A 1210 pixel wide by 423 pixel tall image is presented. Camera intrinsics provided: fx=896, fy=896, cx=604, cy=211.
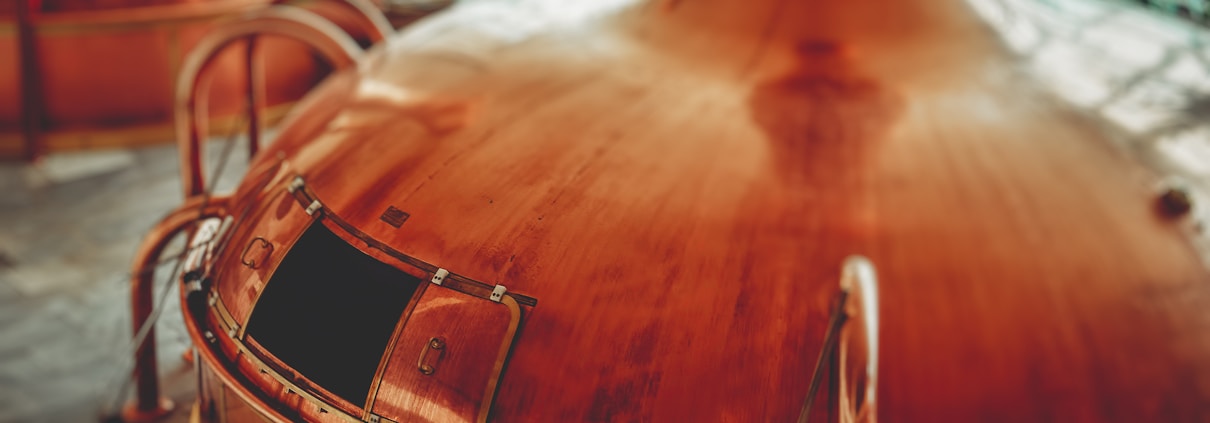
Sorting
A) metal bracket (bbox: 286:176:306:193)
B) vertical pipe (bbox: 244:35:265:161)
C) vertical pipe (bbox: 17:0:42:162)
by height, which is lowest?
metal bracket (bbox: 286:176:306:193)

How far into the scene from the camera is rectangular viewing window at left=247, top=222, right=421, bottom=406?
137 centimetres

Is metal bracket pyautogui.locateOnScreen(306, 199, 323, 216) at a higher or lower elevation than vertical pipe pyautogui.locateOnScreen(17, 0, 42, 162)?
lower

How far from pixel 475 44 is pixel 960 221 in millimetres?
1083

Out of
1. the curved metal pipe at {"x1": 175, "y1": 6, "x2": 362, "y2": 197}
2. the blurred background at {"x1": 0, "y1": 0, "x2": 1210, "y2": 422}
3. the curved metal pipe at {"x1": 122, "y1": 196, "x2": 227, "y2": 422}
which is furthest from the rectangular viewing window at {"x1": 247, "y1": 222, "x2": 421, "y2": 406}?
the curved metal pipe at {"x1": 175, "y1": 6, "x2": 362, "y2": 197}

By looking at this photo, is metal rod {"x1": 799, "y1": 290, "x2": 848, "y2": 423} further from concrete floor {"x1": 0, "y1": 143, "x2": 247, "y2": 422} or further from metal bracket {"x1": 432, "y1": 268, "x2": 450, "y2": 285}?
concrete floor {"x1": 0, "y1": 143, "x2": 247, "y2": 422}

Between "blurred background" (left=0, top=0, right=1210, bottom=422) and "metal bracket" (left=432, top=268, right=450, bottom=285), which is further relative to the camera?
"blurred background" (left=0, top=0, right=1210, bottom=422)

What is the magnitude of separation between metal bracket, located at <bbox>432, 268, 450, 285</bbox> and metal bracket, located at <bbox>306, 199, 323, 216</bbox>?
0.31m

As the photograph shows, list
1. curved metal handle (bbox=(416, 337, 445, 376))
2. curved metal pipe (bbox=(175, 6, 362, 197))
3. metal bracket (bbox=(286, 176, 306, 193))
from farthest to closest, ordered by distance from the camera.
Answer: curved metal pipe (bbox=(175, 6, 362, 197))
metal bracket (bbox=(286, 176, 306, 193))
curved metal handle (bbox=(416, 337, 445, 376))

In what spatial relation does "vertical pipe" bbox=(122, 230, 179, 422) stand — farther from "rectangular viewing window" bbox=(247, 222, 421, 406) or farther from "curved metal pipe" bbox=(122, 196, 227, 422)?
"rectangular viewing window" bbox=(247, 222, 421, 406)

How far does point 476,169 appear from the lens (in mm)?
1503

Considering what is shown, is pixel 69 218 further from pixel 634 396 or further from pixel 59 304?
pixel 634 396

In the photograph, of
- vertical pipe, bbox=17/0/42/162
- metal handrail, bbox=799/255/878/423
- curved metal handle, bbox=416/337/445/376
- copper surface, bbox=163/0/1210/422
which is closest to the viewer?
metal handrail, bbox=799/255/878/423

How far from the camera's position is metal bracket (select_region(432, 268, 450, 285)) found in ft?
4.44

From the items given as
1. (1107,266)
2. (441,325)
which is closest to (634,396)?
(441,325)
